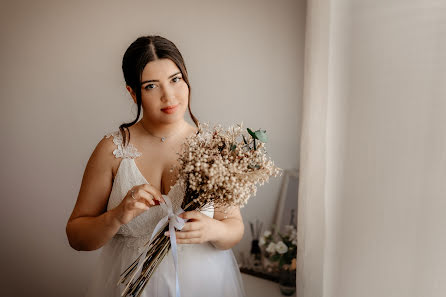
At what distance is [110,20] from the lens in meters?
1.99

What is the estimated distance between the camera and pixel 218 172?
98cm

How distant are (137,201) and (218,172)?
0.28m

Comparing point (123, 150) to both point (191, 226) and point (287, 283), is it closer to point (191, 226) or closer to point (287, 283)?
point (191, 226)

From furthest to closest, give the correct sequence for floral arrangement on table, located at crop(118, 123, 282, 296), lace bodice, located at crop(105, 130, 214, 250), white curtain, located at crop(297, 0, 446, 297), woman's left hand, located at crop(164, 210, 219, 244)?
1. lace bodice, located at crop(105, 130, 214, 250)
2. woman's left hand, located at crop(164, 210, 219, 244)
3. floral arrangement on table, located at crop(118, 123, 282, 296)
4. white curtain, located at crop(297, 0, 446, 297)

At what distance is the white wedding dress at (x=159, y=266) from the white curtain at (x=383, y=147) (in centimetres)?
43

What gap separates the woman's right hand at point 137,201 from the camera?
107 centimetres

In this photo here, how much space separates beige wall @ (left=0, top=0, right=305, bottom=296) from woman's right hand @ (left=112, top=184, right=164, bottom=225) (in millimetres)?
978

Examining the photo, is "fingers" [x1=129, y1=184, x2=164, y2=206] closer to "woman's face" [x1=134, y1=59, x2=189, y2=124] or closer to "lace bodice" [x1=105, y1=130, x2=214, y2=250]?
"lace bodice" [x1=105, y1=130, x2=214, y2=250]

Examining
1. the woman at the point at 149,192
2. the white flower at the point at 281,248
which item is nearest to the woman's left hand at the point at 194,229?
the woman at the point at 149,192

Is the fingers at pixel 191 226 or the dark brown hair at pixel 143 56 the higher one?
the dark brown hair at pixel 143 56

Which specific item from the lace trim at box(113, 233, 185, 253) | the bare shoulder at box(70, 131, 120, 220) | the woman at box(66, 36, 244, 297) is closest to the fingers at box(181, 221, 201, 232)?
the woman at box(66, 36, 244, 297)

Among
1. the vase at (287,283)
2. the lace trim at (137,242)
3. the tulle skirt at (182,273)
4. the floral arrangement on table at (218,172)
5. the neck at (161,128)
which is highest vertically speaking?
the neck at (161,128)

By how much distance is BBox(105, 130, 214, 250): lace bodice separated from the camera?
1228 mm

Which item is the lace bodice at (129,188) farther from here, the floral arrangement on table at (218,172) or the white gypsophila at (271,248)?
the white gypsophila at (271,248)
